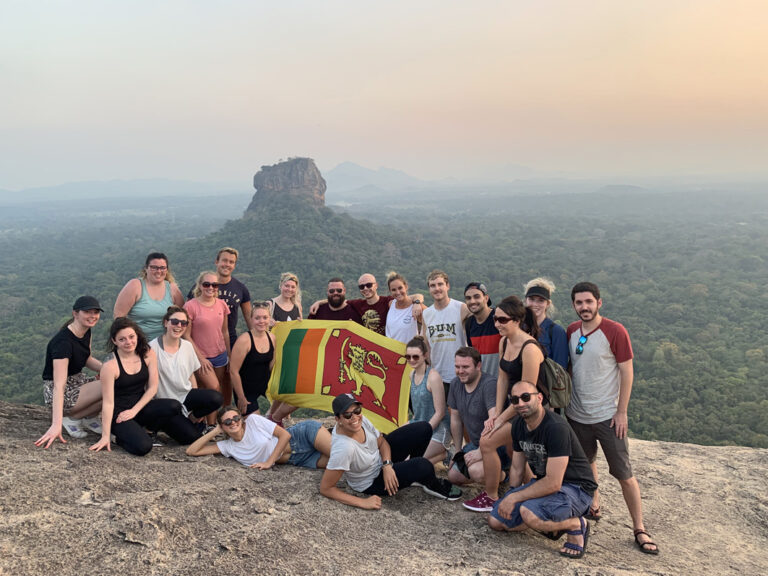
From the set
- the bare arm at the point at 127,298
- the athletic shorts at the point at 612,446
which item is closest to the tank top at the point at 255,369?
the bare arm at the point at 127,298

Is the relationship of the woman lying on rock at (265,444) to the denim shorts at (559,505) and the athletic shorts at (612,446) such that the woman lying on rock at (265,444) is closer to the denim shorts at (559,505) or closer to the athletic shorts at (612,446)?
the denim shorts at (559,505)

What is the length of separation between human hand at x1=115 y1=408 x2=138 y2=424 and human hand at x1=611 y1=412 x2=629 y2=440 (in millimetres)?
4948

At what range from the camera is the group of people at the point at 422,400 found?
4.57m

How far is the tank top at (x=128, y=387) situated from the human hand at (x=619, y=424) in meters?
4.91

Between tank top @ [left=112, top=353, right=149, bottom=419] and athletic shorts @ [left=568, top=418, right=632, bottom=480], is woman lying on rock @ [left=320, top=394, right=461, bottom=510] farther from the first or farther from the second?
tank top @ [left=112, top=353, right=149, bottom=419]

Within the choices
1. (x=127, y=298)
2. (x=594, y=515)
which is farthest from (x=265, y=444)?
(x=594, y=515)

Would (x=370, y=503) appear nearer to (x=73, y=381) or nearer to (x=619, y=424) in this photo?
(x=619, y=424)

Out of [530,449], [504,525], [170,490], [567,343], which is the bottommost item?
[504,525]

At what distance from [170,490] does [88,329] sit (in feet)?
6.78

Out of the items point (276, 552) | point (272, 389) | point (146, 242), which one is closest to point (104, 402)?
point (272, 389)

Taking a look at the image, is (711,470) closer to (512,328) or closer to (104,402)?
(512,328)

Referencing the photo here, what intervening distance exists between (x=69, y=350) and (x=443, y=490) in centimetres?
422

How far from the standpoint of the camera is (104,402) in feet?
17.1

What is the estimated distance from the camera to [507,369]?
4.78 m
